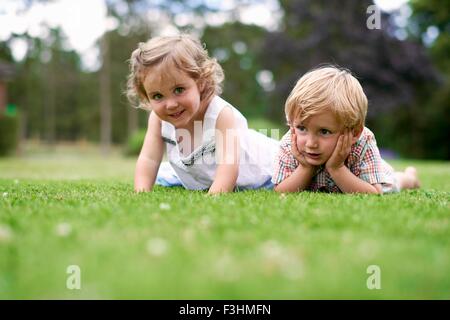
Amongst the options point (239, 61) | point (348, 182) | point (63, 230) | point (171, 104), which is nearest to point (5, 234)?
point (63, 230)

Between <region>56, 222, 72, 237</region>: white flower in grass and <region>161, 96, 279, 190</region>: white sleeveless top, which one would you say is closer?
<region>56, 222, 72, 237</region>: white flower in grass

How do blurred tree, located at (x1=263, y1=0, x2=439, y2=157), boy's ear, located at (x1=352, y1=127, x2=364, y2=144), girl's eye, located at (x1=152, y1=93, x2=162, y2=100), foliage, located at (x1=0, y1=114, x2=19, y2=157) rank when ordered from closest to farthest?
boy's ear, located at (x1=352, y1=127, x2=364, y2=144) → girl's eye, located at (x1=152, y1=93, x2=162, y2=100) → foliage, located at (x1=0, y1=114, x2=19, y2=157) → blurred tree, located at (x1=263, y1=0, x2=439, y2=157)

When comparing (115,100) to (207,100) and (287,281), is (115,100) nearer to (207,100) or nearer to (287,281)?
(207,100)

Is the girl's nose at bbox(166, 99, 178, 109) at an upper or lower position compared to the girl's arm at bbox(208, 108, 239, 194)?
upper

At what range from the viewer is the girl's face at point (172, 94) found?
443 cm

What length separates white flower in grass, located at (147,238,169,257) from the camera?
6.73 ft

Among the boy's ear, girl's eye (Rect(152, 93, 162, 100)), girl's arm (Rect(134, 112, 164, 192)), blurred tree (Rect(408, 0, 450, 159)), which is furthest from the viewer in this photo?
blurred tree (Rect(408, 0, 450, 159))

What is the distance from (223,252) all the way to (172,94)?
268 cm

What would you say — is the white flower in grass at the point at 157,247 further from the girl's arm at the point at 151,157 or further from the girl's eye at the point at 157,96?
the girl's arm at the point at 151,157

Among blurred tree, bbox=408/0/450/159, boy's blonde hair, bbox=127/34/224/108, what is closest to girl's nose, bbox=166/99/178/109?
boy's blonde hair, bbox=127/34/224/108

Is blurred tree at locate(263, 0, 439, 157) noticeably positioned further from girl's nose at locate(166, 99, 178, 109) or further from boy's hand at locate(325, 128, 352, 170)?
girl's nose at locate(166, 99, 178, 109)

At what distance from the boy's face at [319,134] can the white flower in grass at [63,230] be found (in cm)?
235

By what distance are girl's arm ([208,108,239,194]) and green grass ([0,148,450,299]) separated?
1397 mm

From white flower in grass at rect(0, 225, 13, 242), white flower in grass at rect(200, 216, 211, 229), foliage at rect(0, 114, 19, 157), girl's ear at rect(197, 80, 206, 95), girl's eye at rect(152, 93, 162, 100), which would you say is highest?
foliage at rect(0, 114, 19, 157)
